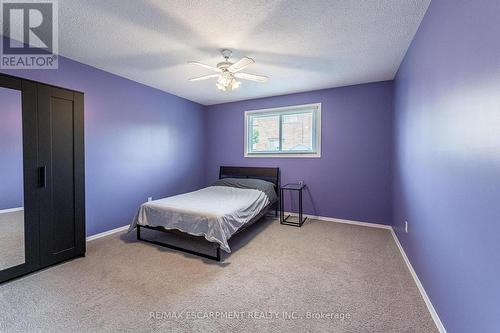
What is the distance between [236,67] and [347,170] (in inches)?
104

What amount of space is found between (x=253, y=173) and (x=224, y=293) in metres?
2.88

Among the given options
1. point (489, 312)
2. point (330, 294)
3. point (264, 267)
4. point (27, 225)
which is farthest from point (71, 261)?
point (489, 312)

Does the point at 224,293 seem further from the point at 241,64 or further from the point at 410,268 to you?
the point at 241,64

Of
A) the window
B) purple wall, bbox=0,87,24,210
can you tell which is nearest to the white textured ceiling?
purple wall, bbox=0,87,24,210

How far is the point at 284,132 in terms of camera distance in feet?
14.5

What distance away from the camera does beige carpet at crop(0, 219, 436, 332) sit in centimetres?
153

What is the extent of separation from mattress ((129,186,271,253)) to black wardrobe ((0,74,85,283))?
80 centimetres

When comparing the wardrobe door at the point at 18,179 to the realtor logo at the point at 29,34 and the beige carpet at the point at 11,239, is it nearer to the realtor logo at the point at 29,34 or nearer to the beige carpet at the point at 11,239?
the beige carpet at the point at 11,239

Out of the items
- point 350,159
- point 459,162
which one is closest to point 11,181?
point 459,162

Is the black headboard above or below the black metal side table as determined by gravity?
above

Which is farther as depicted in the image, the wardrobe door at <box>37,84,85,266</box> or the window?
the window

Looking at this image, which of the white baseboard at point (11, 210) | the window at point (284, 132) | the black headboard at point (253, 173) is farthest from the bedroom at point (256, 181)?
the black headboard at point (253, 173)

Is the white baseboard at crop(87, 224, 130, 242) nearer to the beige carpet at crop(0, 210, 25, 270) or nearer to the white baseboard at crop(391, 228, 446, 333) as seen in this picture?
the beige carpet at crop(0, 210, 25, 270)

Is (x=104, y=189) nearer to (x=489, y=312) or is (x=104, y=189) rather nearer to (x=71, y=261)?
(x=71, y=261)
